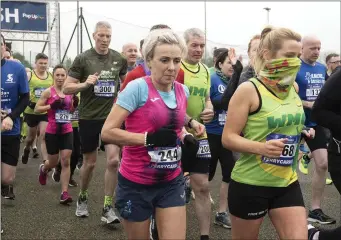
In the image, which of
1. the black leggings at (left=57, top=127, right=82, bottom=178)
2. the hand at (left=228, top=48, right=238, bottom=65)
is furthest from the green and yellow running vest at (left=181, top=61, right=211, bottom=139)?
Answer: the black leggings at (left=57, top=127, right=82, bottom=178)

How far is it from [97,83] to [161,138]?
266 cm

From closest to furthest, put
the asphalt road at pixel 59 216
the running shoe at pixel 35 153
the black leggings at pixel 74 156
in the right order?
the asphalt road at pixel 59 216 < the black leggings at pixel 74 156 < the running shoe at pixel 35 153

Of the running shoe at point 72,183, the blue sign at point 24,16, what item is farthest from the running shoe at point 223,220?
the blue sign at point 24,16

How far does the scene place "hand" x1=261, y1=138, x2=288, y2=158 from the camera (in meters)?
2.61

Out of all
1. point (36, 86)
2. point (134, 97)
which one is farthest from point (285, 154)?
point (36, 86)

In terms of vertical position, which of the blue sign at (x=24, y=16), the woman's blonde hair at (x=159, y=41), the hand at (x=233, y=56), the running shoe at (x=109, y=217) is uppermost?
the blue sign at (x=24, y=16)

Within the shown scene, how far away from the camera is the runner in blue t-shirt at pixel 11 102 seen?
16.1ft

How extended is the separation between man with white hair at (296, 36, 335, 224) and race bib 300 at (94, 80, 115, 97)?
2.21 m

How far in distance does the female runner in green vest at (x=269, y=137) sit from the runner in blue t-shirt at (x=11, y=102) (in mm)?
2875

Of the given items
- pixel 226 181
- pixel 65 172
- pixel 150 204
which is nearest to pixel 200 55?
pixel 226 181

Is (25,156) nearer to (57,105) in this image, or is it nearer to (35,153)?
(35,153)

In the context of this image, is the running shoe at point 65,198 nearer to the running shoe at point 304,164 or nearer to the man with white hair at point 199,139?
the man with white hair at point 199,139

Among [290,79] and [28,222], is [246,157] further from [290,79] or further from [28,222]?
[28,222]

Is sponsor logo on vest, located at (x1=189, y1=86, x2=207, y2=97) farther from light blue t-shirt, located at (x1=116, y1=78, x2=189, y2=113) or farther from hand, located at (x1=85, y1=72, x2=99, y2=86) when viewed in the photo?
light blue t-shirt, located at (x1=116, y1=78, x2=189, y2=113)
